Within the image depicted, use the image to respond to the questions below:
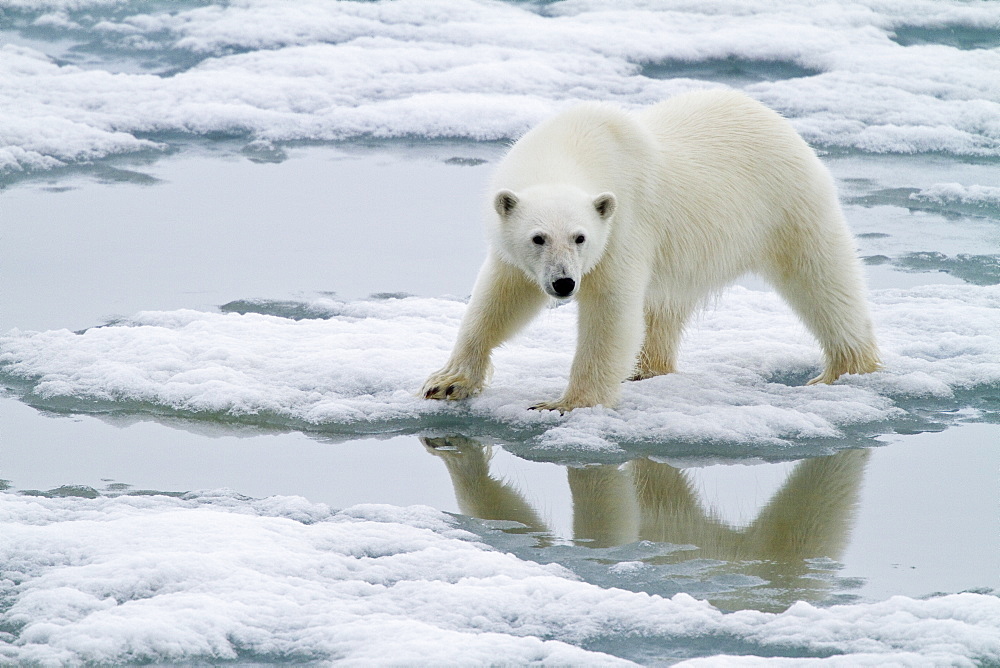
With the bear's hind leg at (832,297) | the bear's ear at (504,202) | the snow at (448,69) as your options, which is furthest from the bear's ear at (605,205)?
the snow at (448,69)

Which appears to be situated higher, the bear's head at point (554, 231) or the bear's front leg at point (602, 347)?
the bear's head at point (554, 231)

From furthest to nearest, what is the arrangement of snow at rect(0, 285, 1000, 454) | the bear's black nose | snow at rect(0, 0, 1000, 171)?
snow at rect(0, 0, 1000, 171) → snow at rect(0, 285, 1000, 454) → the bear's black nose

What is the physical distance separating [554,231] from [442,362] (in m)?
1.26

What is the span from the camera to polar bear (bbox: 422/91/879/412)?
13.7ft

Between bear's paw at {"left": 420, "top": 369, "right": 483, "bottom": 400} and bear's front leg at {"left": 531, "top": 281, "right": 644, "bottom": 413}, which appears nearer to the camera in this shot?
bear's front leg at {"left": 531, "top": 281, "right": 644, "bottom": 413}

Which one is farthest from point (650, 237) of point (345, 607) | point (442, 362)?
point (345, 607)

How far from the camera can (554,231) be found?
3994 mm

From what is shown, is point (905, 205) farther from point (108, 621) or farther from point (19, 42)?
point (19, 42)

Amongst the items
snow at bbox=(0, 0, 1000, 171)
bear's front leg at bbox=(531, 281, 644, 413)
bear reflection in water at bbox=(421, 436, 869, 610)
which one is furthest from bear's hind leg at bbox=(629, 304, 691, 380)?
snow at bbox=(0, 0, 1000, 171)

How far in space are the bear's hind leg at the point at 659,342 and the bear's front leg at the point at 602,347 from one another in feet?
2.01

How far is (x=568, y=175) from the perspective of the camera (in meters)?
4.32

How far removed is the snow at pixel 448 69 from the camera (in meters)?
9.35

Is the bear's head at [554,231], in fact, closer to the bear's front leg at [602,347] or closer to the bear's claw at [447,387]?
the bear's front leg at [602,347]

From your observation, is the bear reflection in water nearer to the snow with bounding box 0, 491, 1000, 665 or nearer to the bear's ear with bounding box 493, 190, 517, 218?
the snow with bounding box 0, 491, 1000, 665
